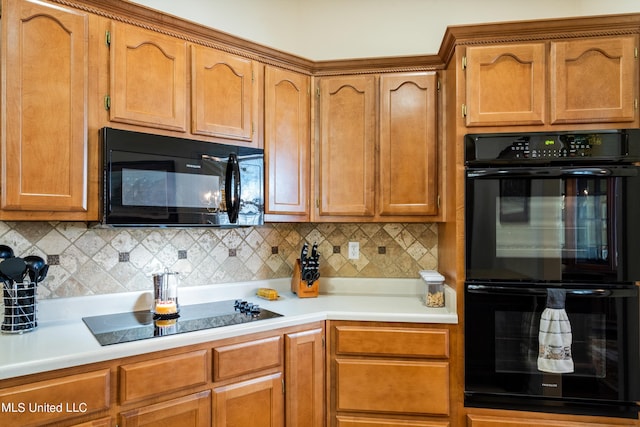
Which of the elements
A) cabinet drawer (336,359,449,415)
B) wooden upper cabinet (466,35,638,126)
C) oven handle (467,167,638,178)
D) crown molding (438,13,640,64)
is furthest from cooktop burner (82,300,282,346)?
crown molding (438,13,640,64)

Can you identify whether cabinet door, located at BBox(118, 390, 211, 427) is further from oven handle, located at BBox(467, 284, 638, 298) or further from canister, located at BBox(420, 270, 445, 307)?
oven handle, located at BBox(467, 284, 638, 298)

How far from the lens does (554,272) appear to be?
1964 mm

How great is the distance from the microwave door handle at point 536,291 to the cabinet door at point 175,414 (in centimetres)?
136

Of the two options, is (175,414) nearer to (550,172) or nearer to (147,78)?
(147,78)

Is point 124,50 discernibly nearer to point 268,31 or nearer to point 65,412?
point 268,31

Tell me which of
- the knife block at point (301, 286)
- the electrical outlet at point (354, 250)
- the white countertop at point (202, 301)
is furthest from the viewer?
the electrical outlet at point (354, 250)

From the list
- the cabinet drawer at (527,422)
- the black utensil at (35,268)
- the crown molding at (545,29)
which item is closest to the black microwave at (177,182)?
the black utensil at (35,268)

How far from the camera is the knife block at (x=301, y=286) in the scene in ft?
8.27

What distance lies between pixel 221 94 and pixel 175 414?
1530mm

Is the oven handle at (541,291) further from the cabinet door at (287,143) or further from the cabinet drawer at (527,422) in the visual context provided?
the cabinet door at (287,143)

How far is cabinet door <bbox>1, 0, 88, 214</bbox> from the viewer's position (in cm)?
159

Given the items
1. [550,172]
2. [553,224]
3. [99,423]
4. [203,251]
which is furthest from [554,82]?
[99,423]

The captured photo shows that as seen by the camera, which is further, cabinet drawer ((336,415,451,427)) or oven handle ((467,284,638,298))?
cabinet drawer ((336,415,451,427))

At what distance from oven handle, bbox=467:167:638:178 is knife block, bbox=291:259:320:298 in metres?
1.15
